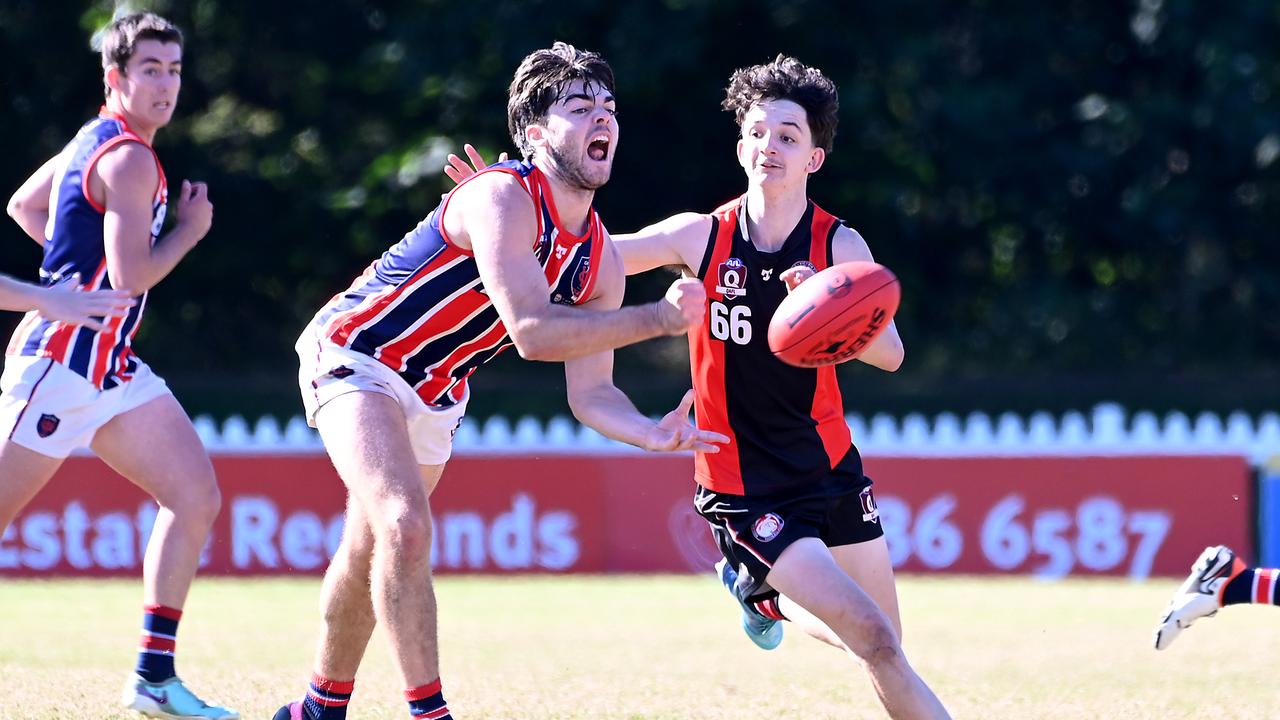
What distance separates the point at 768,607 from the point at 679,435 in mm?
840

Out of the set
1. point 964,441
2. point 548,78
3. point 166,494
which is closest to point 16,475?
point 166,494

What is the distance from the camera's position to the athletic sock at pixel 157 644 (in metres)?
5.10

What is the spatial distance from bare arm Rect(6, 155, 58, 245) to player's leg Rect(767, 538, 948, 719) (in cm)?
262

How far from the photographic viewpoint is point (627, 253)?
5164 millimetres

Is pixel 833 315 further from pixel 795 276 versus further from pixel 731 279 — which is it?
pixel 731 279

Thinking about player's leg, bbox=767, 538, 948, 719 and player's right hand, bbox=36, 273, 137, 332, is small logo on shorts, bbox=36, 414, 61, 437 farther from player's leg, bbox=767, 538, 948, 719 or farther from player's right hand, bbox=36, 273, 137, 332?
player's leg, bbox=767, 538, 948, 719

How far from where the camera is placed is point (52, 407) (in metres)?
5.19

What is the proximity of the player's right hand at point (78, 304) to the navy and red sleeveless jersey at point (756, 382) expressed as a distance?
1605 mm

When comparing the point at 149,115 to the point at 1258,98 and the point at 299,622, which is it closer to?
the point at 299,622

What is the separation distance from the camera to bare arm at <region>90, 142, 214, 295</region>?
510 centimetres

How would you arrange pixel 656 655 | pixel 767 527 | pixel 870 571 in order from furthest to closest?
pixel 656 655 → pixel 870 571 → pixel 767 527

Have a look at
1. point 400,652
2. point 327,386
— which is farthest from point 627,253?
point 400,652

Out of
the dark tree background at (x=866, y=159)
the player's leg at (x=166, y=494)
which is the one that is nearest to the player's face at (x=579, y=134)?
the player's leg at (x=166, y=494)

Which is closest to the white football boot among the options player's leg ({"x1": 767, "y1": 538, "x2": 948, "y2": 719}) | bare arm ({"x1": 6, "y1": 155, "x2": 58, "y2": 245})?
player's leg ({"x1": 767, "y1": 538, "x2": 948, "y2": 719})
